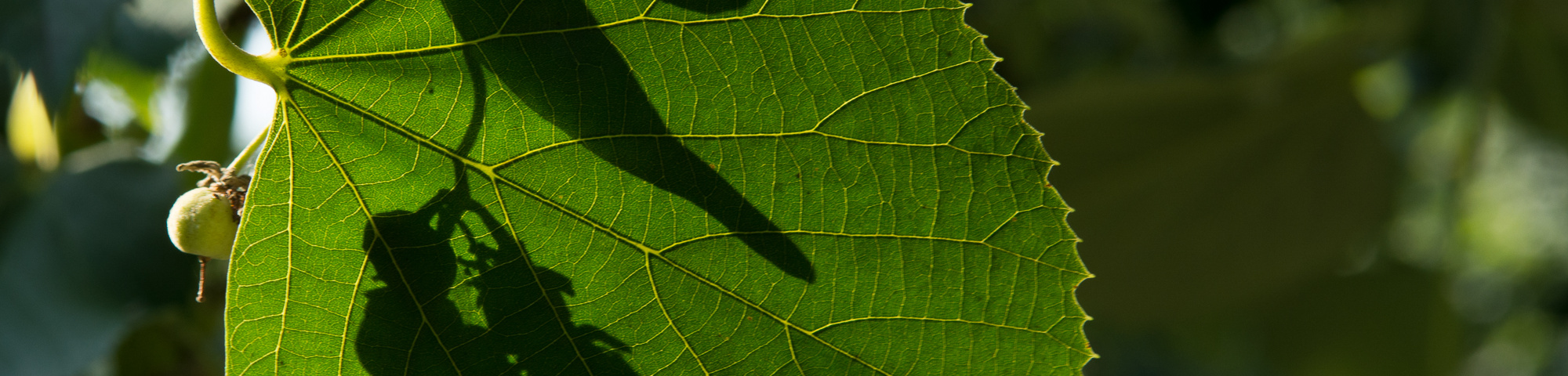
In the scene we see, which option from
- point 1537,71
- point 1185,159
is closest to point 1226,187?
point 1185,159

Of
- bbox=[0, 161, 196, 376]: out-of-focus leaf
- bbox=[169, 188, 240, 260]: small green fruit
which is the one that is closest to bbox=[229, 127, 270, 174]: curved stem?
bbox=[169, 188, 240, 260]: small green fruit

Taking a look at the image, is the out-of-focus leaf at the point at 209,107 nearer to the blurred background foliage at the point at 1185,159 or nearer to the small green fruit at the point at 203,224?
the blurred background foliage at the point at 1185,159

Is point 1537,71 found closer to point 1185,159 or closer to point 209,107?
point 1185,159

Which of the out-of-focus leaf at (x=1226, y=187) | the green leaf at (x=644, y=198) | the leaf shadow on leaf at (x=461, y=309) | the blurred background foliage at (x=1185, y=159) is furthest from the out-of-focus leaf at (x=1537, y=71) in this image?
the leaf shadow on leaf at (x=461, y=309)

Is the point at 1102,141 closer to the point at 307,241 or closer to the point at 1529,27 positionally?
the point at 1529,27

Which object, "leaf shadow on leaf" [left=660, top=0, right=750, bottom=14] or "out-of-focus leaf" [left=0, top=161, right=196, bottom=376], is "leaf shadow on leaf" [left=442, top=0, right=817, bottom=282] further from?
"out-of-focus leaf" [left=0, top=161, right=196, bottom=376]
